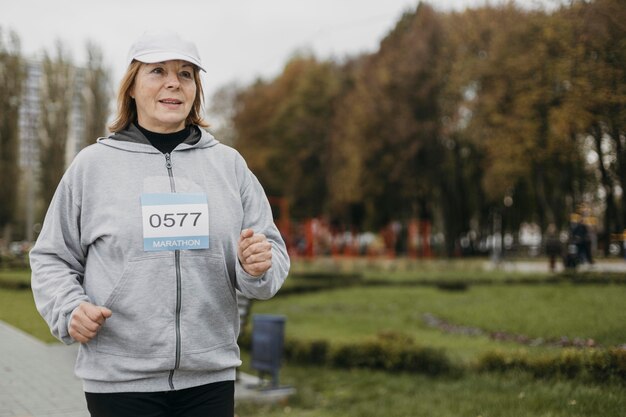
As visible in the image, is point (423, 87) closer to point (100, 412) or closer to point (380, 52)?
point (380, 52)

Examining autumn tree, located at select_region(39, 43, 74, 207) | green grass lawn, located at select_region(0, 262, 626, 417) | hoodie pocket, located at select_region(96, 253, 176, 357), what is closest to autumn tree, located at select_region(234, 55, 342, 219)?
autumn tree, located at select_region(39, 43, 74, 207)

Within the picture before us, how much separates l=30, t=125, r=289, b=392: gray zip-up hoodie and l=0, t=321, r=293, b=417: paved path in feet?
14.2

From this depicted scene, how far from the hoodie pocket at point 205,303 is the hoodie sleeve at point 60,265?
0.32 meters

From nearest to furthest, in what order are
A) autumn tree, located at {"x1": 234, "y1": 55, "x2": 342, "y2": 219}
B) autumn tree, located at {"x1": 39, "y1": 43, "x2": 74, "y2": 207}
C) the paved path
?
the paved path → autumn tree, located at {"x1": 39, "y1": 43, "x2": 74, "y2": 207} → autumn tree, located at {"x1": 234, "y1": 55, "x2": 342, "y2": 219}

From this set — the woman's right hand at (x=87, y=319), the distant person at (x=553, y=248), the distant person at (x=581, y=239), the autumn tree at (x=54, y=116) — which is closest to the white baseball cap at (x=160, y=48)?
the woman's right hand at (x=87, y=319)

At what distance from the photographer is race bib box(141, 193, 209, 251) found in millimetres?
2510

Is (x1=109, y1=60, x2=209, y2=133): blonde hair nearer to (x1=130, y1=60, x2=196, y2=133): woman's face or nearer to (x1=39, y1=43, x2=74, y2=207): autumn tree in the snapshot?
(x1=130, y1=60, x2=196, y2=133): woman's face

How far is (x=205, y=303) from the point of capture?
256cm

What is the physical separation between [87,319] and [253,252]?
0.53m

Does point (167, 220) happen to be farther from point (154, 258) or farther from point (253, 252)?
point (253, 252)

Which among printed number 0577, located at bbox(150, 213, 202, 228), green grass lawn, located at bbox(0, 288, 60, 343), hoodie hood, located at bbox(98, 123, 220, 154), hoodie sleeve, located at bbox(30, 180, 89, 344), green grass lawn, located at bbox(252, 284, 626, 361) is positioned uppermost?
hoodie hood, located at bbox(98, 123, 220, 154)

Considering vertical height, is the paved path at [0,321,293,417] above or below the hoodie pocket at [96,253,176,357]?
below

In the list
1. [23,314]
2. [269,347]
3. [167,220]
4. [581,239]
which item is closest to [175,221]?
[167,220]

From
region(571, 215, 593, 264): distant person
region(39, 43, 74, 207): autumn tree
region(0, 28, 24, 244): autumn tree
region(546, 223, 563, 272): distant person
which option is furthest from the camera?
region(39, 43, 74, 207): autumn tree
